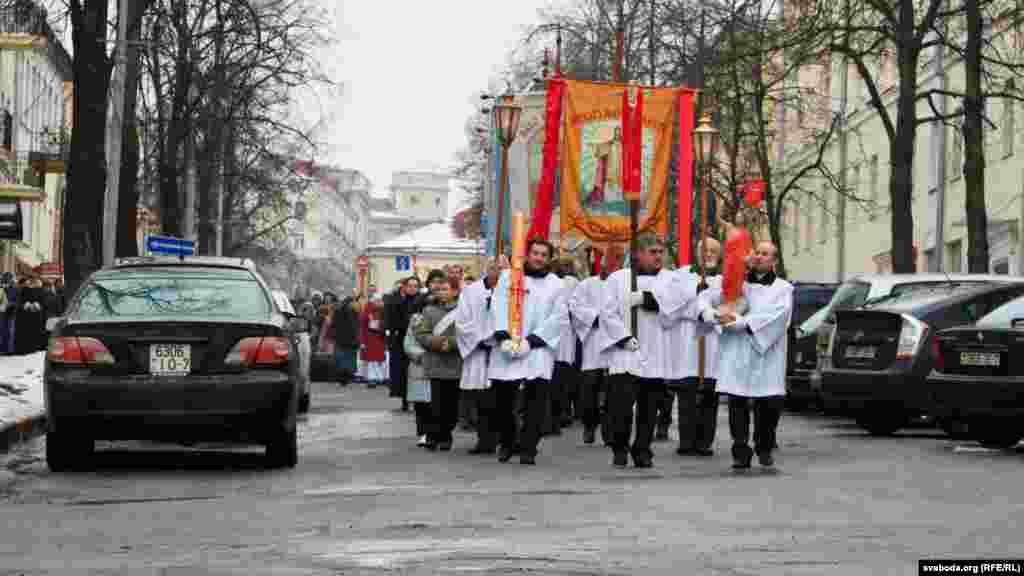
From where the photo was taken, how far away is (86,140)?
27078 millimetres

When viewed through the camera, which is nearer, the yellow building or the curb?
the curb

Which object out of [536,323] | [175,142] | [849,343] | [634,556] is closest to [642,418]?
[536,323]

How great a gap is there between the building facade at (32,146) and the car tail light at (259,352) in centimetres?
2708

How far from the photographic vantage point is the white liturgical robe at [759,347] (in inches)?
635

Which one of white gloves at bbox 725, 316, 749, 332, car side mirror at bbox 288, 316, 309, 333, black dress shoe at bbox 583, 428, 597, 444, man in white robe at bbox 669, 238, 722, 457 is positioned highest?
white gloves at bbox 725, 316, 749, 332

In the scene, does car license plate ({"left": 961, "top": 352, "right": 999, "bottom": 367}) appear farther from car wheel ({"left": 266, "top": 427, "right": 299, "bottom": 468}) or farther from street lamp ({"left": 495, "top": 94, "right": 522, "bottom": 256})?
street lamp ({"left": 495, "top": 94, "right": 522, "bottom": 256})

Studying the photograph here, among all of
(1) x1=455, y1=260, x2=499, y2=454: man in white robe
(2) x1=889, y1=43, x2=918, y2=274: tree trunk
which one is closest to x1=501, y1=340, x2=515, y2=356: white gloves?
(1) x1=455, y1=260, x2=499, y2=454: man in white robe

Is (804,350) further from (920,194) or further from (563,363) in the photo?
(920,194)

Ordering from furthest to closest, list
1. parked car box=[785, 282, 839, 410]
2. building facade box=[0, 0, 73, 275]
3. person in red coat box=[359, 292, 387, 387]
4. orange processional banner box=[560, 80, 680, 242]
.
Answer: building facade box=[0, 0, 73, 275], person in red coat box=[359, 292, 387, 387], parked car box=[785, 282, 839, 410], orange processional banner box=[560, 80, 680, 242]

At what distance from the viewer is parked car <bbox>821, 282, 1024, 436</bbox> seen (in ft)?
65.7

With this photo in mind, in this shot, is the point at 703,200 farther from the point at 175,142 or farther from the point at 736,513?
the point at 175,142

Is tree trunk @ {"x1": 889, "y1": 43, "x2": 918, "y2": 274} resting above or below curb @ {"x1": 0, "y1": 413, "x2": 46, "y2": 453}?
above

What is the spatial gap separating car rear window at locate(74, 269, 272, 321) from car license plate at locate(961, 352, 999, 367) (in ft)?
18.6

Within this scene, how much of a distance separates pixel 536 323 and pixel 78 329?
369 cm
